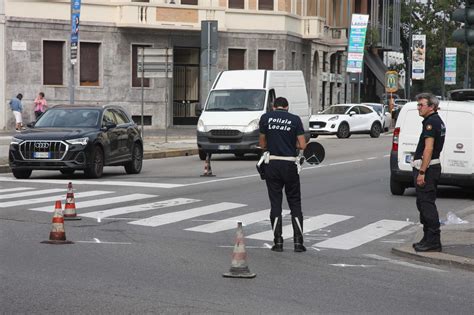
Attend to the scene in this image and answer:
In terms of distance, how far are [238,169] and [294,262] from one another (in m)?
14.2

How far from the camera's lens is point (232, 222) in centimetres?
1470

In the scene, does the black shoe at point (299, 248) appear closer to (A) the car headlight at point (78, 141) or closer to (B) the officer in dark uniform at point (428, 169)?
(B) the officer in dark uniform at point (428, 169)

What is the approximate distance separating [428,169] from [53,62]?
1315 inches

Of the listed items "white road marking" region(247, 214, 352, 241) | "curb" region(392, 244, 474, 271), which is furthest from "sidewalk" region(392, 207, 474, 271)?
"white road marking" region(247, 214, 352, 241)

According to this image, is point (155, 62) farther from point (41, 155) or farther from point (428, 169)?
point (428, 169)

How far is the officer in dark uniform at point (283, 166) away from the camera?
11883 mm

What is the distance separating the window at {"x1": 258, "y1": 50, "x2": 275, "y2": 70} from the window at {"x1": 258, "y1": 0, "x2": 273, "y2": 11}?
2011 mm

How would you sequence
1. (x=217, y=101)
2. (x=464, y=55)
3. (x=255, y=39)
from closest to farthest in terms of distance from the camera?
(x=217, y=101), (x=255, y=39), (x=464, y=55)

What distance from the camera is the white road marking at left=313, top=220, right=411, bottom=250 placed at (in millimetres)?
12836

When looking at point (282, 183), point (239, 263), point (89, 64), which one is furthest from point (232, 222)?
point (89, 64)

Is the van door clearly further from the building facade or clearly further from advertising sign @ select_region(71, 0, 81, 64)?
the building facade

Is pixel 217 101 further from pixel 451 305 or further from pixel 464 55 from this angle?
pixel 464 55

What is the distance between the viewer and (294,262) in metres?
11.2

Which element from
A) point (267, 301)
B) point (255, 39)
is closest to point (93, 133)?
point (267, 301)
